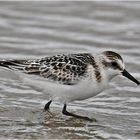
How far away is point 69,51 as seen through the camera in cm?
1089

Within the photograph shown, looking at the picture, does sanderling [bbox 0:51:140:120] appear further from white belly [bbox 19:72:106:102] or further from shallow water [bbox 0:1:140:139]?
shallow water [bbox 0:1:140:139]

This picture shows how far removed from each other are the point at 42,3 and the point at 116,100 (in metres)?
5.57

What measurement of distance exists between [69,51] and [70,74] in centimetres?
320

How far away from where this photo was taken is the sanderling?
25.1 feet

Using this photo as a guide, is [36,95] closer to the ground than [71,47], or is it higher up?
closer to the ground

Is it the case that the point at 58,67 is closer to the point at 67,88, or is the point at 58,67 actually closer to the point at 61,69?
the point at 61,69

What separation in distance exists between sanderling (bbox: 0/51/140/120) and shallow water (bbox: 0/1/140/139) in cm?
41

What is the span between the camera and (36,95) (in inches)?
349

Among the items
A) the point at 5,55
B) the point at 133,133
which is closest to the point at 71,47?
the point at 5,55

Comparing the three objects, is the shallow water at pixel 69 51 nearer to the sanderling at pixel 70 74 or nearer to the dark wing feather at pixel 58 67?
the sanderling at pixel 70 74

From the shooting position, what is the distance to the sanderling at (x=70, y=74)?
7.66 m

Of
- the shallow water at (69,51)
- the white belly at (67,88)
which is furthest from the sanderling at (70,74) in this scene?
the shallow water at (69,51)

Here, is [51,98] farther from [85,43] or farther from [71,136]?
[85,43]

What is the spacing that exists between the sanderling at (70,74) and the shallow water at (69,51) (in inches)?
16.2
